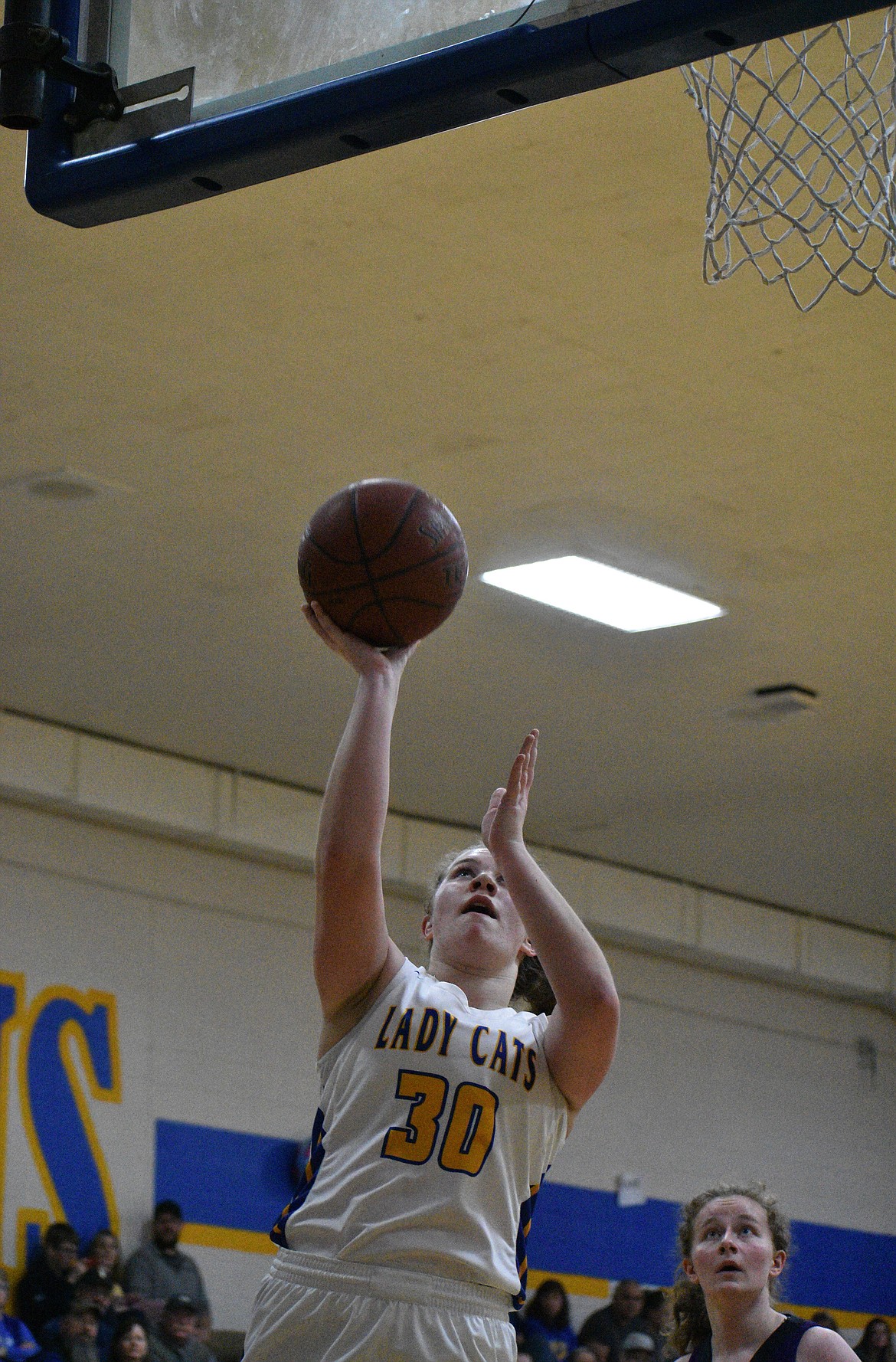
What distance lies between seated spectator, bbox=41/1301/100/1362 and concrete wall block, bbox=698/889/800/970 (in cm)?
521

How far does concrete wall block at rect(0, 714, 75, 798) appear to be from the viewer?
380 inches

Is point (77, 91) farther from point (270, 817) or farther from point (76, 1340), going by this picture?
point (270, 817)

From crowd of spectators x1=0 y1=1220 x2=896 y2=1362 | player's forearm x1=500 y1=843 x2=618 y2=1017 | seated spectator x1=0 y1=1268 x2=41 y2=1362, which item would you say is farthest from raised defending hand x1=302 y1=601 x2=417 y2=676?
seated spectator x1=0 y1=1268 x2=41 y2=1362

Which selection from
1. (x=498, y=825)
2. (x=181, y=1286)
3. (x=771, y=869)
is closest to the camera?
(x=498, y=825)

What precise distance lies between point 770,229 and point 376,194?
1063 millimetres

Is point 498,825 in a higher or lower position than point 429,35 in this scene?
lower

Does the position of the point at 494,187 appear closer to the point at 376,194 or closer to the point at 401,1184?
the point at 376,194

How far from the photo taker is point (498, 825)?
2779 millimetres

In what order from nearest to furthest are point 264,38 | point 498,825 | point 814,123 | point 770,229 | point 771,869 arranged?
point 498,825 < point 264,38 < point 814,123 < point 770,229 < point 771,869

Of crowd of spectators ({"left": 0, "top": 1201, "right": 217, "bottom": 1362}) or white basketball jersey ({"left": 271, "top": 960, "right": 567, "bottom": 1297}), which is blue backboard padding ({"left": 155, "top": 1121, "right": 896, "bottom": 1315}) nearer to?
crowd of spectators ({"left": 0, "top": 1201, "right": 217, "bottom": 1362})

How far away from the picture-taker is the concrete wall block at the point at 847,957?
13211mm

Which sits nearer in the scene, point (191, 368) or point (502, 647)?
point (191, 368)

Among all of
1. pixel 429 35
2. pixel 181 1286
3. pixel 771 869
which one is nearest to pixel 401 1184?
pixel 429 35

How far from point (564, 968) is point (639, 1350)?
840 centimetres
